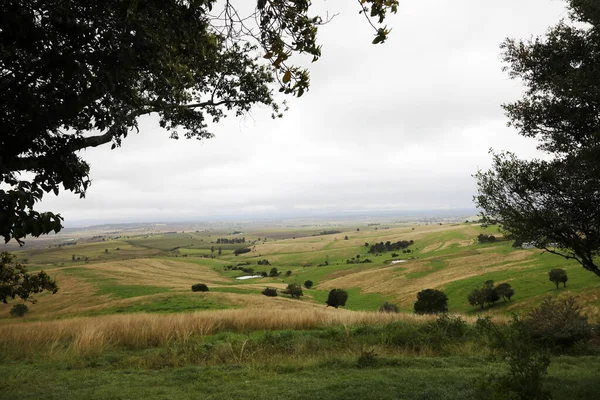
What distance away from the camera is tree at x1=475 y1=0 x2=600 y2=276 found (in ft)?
25.4

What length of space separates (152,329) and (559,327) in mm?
16690

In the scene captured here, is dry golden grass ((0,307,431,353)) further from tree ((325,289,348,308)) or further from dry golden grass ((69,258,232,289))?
dry golden grass ((69,258,232,289))

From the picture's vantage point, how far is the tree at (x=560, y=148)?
7742 millimetres

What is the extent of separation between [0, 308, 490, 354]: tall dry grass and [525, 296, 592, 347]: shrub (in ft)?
17.1

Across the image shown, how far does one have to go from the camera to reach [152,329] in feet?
46.8

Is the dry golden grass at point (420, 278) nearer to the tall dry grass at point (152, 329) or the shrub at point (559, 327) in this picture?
the tall dry grass at point (152, 329)

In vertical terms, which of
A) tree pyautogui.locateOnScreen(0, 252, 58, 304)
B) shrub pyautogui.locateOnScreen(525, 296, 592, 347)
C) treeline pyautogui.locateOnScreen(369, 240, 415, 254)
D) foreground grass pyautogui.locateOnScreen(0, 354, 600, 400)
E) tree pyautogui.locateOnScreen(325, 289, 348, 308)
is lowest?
treeline pyautogui.locateOnScreen(369, 240, 415, 254)

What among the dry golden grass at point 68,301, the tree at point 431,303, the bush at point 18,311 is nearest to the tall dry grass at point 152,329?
A: the tree at point 431,303

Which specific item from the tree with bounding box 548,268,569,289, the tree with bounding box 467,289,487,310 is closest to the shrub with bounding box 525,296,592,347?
the tree with bounding box 467,289,487,310

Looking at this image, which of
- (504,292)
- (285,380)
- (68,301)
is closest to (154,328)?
(285,380)

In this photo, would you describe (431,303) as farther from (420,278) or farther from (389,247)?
(389,247)

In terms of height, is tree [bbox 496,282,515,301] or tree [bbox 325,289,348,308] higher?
tree [bbox 496,282,515,301]

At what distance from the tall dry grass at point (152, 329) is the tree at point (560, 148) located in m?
9.02

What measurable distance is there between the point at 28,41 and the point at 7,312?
5708 centimetres
